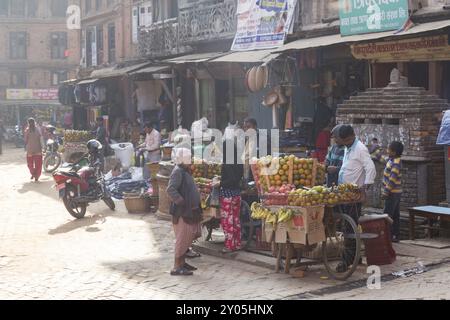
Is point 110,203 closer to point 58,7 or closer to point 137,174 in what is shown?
point 137,174

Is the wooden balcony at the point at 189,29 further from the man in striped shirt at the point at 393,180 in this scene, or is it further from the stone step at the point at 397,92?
the man in striped shirt at the point at 393,180

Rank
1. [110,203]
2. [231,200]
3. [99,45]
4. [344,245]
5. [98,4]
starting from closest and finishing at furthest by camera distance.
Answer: [344,245]
[231,200]
[110,203]
[99,45]
[98,4]

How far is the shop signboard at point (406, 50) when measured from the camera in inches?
524

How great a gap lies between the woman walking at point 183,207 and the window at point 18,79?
1807 inches

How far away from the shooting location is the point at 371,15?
14.6 m

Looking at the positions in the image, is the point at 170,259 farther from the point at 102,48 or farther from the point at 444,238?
the point at 102,48

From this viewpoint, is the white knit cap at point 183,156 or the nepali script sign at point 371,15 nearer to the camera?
the white knit cap at point 183,156

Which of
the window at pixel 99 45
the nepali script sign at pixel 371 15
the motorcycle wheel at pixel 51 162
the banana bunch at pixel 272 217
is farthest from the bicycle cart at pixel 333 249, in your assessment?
the window at pixel 99 45

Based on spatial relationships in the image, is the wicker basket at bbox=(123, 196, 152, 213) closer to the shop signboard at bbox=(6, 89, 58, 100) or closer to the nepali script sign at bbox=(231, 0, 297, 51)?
the nepali script sign at bbox=(231, 0, 297, 51)

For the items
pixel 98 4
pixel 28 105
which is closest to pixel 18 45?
pixel 28 105

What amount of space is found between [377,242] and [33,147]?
548 inches

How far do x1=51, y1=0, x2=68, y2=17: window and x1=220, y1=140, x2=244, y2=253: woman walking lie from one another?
4699cm

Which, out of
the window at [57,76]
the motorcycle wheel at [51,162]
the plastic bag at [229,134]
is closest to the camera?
the plastic bag at [229,134]
